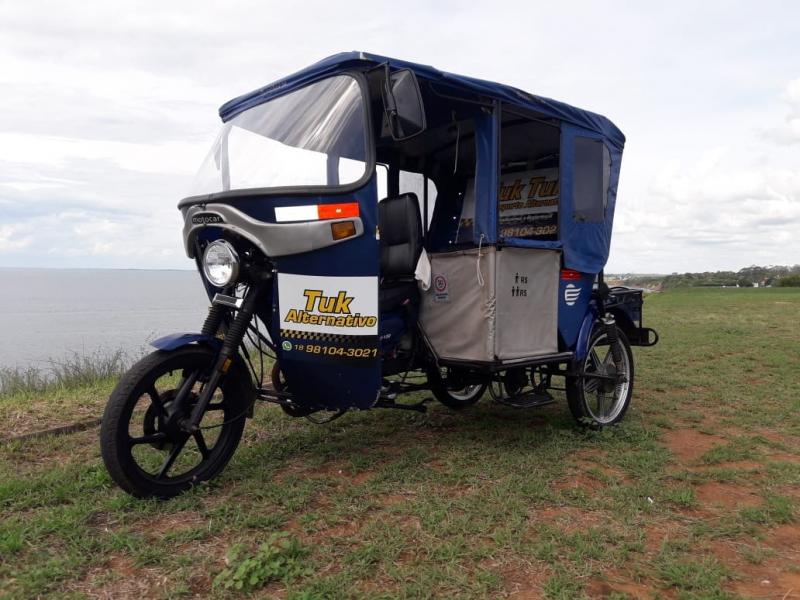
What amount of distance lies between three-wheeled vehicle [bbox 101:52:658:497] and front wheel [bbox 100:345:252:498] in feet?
0.03

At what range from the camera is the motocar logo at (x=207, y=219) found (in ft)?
12.2

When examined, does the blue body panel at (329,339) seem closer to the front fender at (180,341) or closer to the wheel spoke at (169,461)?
the front fender at (180,341)

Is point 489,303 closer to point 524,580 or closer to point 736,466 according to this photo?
point 524,580

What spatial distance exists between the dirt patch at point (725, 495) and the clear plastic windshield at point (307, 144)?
285cm

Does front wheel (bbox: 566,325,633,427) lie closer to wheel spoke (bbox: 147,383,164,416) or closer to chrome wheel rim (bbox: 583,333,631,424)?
chrome wheel rim (bbox: 583,333,631,424)

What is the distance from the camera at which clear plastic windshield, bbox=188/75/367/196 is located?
370 cm

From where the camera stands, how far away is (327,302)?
371 cm

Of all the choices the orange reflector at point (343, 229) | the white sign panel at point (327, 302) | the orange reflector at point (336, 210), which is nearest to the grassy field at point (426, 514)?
the white sign panel at point (327, 302)

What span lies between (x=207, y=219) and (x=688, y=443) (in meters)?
3.98

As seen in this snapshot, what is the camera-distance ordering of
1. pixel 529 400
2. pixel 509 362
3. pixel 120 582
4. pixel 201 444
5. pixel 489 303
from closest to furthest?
1. pixel 120 582
2. pixel 201 444
3. pixel 489 303
4. pixel 509 362
5. pixel 529 400

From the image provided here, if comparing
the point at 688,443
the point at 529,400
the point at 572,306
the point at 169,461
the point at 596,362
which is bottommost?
the point at 688,443

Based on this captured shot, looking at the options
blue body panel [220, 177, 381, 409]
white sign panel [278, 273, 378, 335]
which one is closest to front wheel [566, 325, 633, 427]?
blue body panel [220, 177, 381, 409]

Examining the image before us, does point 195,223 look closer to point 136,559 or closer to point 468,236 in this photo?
point 136,559

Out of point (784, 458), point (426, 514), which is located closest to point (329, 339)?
point (426, 514)
